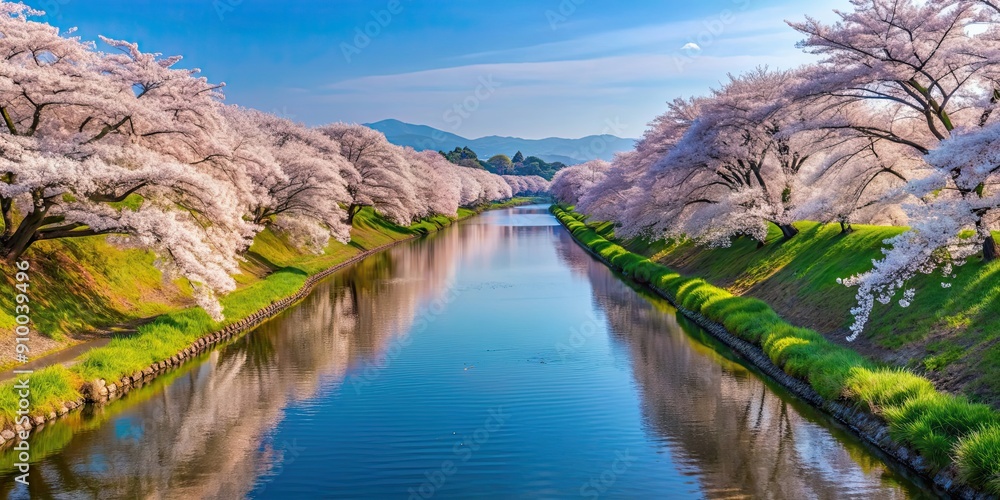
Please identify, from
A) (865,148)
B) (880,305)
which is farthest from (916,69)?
(880,305)

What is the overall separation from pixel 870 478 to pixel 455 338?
16.5 meters

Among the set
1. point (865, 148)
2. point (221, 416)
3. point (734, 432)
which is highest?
point (865, 148)

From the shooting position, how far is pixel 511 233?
286ft

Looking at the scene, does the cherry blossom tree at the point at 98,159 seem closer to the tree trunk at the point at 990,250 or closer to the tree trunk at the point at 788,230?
the tree trunk at the point at 990,250

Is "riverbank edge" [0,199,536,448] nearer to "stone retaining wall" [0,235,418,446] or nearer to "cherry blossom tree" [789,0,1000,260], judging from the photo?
"stone retaining wall" [0,235,418,446]

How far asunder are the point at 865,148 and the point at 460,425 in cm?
1781

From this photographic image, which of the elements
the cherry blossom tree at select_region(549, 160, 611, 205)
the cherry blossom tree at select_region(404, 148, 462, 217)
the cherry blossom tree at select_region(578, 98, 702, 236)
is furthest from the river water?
the cherry blossom tree at select_region(549, 160, 611, 205)

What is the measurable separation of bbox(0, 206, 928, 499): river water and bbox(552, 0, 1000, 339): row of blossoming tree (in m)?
4.08

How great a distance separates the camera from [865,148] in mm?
25578

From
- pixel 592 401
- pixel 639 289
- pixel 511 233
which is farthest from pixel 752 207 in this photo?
pixel 511 233

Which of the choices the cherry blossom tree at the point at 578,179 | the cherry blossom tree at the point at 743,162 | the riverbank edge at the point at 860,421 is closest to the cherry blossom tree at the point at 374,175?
the cherry blossom tree at the point at 743,162

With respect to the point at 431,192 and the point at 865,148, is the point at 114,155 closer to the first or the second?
the point at 865,148

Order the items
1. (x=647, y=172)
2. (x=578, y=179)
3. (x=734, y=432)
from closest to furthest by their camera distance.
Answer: (x=734, y=432), (x=647, y=172), (x=578, y=179)

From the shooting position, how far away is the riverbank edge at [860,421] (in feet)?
42.3
